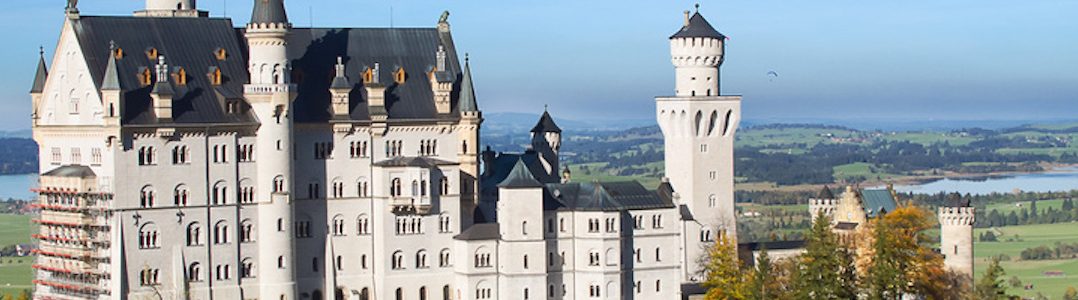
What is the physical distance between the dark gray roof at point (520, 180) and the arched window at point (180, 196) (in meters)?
15.4

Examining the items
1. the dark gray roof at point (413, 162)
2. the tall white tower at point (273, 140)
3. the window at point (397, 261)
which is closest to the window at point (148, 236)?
the tall white tower at point (273, 140)

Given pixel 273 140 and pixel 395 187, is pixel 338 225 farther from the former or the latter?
pixel 273 140

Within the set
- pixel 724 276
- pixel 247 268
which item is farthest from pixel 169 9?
pixel 724 276

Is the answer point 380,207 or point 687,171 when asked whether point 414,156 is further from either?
point 687,171

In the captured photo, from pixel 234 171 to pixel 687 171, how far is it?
25681mm

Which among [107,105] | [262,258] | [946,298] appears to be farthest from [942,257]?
[107,105]

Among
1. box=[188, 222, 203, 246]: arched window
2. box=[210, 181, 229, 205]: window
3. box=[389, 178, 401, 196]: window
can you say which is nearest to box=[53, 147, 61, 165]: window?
box=[188, 222, 203, 246]: arched window

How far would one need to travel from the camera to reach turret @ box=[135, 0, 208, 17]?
336 ft

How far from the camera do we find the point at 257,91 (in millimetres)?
95938

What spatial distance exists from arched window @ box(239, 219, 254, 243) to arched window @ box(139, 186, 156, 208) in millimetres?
5032

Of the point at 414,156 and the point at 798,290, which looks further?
the point at 414,156

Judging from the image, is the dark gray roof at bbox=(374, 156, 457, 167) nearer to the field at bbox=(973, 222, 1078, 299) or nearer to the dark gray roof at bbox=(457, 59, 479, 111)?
the dark gray roof at bbox=(457, 59, 479, 111)

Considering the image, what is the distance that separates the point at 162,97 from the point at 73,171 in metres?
5.75

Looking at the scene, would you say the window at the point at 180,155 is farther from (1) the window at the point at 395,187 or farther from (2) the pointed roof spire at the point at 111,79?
(1) the window at the point at 395,187
